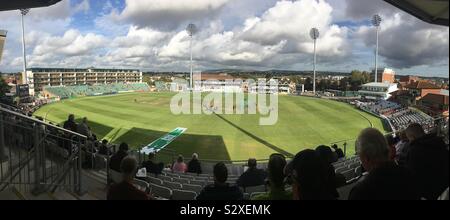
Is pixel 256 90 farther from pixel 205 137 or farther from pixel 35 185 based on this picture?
pixel 35 185

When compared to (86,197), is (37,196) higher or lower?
higher

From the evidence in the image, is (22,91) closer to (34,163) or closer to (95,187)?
(95,187)

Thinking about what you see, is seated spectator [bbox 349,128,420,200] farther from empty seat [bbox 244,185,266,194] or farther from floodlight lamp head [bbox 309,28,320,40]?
floodlight lamp head [bbox 309,28,320,40]

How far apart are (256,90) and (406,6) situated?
245 feet

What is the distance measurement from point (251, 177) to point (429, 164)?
3385 millimetres

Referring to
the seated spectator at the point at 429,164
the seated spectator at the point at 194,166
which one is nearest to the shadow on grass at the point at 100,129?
the seated spectator at the point at 194,166

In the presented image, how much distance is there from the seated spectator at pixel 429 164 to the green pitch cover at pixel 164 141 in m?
16.7

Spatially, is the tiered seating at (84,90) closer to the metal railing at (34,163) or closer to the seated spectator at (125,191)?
the metal railing at (34,163)

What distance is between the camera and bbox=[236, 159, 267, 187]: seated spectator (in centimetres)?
563

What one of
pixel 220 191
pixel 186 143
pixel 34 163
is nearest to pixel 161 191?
pixel 34 163

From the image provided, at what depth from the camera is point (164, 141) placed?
865 inches

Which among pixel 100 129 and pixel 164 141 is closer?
pixel 164 141

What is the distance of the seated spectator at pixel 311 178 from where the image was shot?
Result: 2248 millimetres

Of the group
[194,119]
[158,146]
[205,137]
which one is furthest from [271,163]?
[194,119]
